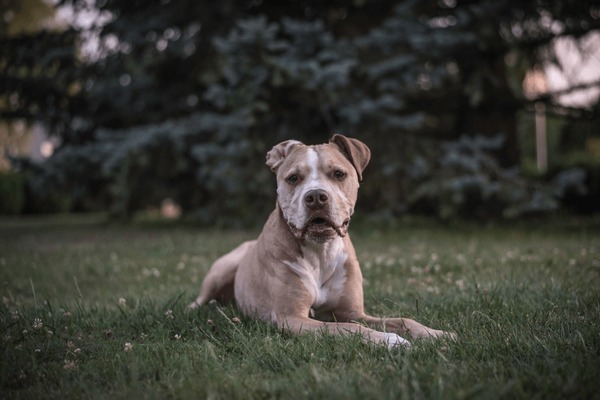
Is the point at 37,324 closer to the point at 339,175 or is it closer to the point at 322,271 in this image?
the point at 322,271

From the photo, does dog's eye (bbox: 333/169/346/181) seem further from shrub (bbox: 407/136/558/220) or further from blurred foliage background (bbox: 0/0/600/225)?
shrub (bbox: 407/136/558/220)

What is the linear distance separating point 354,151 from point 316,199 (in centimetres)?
72

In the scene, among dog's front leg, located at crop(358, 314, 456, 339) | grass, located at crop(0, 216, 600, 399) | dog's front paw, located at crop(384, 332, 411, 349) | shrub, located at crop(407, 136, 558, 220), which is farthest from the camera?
shrub, located at crop(407, 136, 558, 220)

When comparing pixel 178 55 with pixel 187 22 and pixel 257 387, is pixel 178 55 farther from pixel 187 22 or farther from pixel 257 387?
pixel 257 387

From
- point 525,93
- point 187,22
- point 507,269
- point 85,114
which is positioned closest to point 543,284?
point 507,269

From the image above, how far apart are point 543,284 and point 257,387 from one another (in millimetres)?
2828

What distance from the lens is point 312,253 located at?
12.1ft

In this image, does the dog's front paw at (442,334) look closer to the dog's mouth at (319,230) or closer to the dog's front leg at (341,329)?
the dog's front leg at (341,329)

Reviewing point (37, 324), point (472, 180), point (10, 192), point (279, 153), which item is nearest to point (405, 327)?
point (279, 153)

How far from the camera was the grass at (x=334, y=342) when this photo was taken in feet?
7.69

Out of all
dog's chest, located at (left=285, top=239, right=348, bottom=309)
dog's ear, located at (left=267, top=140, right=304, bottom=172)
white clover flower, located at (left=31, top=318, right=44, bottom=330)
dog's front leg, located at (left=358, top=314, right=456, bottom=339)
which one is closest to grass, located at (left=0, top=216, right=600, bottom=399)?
white clover flower, located at (left=31, top=318, right=44, bottom=330)

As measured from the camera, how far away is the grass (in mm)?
2344

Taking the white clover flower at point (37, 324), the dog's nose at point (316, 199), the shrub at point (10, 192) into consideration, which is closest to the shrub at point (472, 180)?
the dog's nose at point (316, 199)

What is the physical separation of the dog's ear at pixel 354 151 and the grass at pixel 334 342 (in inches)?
40.2
